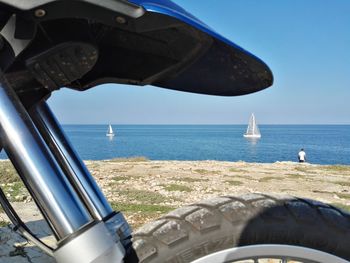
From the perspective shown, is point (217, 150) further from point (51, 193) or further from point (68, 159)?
point (51, 193)

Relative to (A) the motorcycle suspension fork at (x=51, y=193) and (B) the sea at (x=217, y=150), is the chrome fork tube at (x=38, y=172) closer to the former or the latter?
(A) the motorcycle suspension fork at (x=51, y=193)

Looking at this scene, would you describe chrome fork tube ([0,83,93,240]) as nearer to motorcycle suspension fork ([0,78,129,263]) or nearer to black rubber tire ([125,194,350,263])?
motorcycle suspension fork ([0,78,129,263])

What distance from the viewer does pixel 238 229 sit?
1115 millimetres

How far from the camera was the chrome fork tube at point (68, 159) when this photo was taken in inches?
51.5

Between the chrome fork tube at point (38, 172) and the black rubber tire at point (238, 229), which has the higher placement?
the chrome fork tube at point (38, 172)

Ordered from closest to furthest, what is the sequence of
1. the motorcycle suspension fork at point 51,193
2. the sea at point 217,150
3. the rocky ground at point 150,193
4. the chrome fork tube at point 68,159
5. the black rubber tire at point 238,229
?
the motorcycle suspension fork at point 51,193, the black rubber tire at point 238,229, the chrome fork tube at point 68,159, the rocky ground at point 150,193, the sea at point 217,150

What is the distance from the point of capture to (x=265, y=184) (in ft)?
36.0

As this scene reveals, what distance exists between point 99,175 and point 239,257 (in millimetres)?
10821

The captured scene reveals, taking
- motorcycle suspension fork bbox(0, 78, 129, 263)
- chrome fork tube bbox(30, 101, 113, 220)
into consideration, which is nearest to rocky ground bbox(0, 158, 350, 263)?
chrome fork tube bbox(30, 101, 113, 220)

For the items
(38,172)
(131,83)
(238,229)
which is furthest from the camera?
(131,83)

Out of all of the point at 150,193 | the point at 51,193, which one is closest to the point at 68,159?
the point at 51,193

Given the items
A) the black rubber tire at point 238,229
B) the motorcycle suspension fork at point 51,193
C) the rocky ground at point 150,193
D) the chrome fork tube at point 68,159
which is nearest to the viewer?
the motorcycle suspension fork at point 51,193

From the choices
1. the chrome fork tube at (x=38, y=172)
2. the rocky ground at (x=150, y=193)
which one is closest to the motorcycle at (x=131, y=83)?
the chrome fork tube at (x=38, y=172)

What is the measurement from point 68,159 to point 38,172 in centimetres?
47
